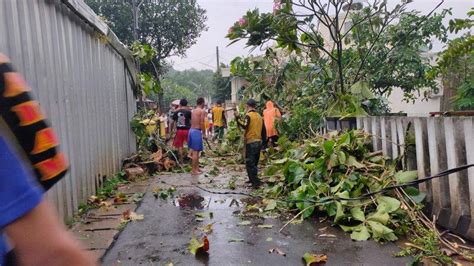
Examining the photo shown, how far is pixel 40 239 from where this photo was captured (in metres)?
0.87

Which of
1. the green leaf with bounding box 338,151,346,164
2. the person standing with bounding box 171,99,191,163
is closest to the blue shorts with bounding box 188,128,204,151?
the person standing with bounding box 171,99,191,163

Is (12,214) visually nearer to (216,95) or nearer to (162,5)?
(162,5)

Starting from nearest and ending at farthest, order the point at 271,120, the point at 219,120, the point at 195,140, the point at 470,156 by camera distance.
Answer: the point at 470,156, the point at 195,140, the point at 271,120, the point at 219,120

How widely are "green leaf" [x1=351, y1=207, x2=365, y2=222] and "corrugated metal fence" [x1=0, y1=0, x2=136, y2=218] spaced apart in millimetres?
3508

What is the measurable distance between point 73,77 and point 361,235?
14.4ft

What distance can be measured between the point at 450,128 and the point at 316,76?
20.5 feet

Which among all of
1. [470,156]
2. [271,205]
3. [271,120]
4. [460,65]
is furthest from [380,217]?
[460,65]

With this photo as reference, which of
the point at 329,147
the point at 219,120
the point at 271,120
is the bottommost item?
the point at 329,147

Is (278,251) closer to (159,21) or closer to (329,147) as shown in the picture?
(329,147)

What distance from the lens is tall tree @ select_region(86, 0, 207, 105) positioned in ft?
80.1

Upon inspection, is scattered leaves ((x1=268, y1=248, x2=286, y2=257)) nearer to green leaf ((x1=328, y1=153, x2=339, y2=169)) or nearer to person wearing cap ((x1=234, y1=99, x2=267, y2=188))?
green leaf ((x1=328, y1=153, x2=339, y2=169))

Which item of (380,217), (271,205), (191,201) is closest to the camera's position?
(380,217)

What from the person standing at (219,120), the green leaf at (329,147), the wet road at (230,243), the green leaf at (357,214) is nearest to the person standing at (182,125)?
the wet road at (230,243)

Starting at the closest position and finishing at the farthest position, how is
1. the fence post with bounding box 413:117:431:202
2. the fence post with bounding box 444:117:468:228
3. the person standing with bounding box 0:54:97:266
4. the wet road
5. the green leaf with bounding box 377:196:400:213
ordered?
the person standing with bounding box 0:54:97:266
the wet road
the fence post with bounding box 444:117:468:228
the green leaf with bounding box 377:196:400:213
the fence post with bounding box 413:117:431:202
